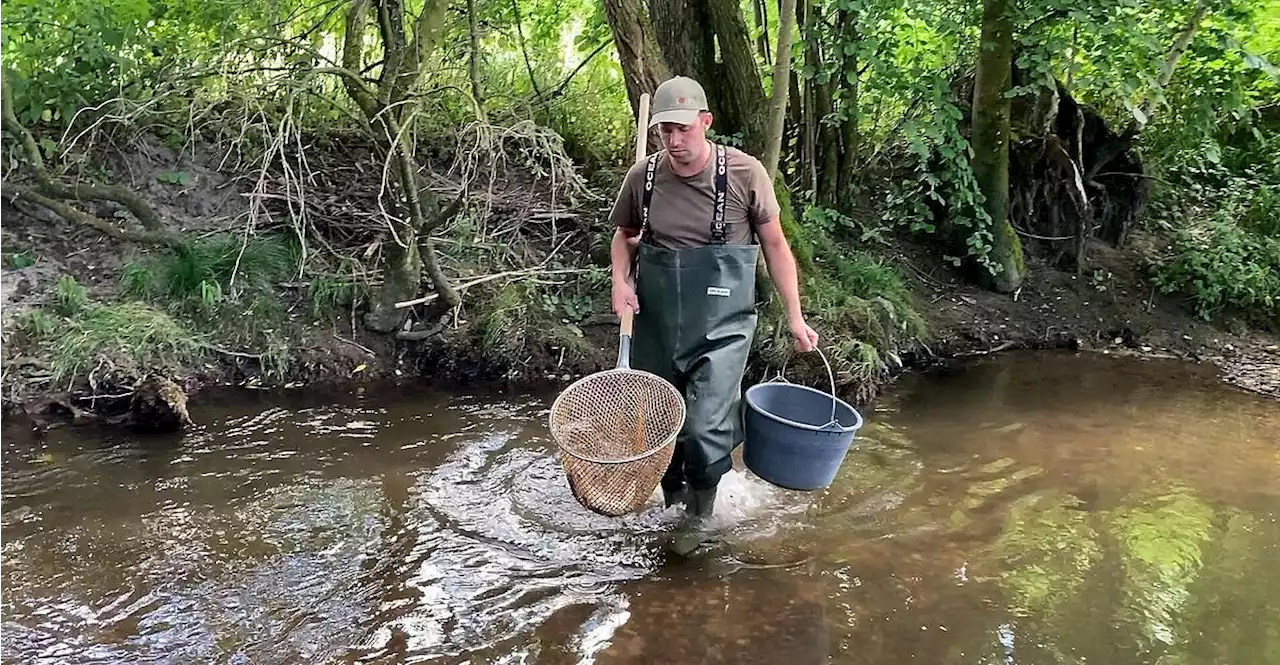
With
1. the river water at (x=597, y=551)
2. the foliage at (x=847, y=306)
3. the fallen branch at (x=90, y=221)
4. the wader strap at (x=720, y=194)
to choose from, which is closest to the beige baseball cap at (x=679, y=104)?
the wader strap at (x=720, y=194)

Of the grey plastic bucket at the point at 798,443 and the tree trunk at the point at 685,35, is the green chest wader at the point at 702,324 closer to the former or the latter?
the grey plastic bucket at the point at 798,443

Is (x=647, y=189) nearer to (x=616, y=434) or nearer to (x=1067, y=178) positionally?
(x=616, y=434)

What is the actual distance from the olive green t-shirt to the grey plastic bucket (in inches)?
23.6

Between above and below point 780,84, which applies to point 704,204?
below

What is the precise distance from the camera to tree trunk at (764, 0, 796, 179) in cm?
566

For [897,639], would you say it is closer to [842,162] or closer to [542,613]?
[542,613]

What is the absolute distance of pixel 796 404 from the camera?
422 cm

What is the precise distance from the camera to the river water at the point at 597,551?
3287 millimetres

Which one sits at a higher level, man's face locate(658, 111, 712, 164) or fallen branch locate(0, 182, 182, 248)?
man's face locate(658, 111, 712, 164)

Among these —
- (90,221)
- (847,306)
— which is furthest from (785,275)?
(90,221)

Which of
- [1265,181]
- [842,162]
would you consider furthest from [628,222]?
[1265,181]

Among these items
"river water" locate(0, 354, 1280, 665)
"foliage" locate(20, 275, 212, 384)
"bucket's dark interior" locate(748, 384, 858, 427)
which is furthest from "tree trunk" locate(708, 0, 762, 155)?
"foliage" locate(20, 275, 212, 384)

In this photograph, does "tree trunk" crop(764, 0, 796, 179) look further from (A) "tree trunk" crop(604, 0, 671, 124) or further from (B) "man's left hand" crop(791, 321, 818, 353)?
(B) "man's left hand" crop(791, 321, 818, 353)

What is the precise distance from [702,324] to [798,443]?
56cm
